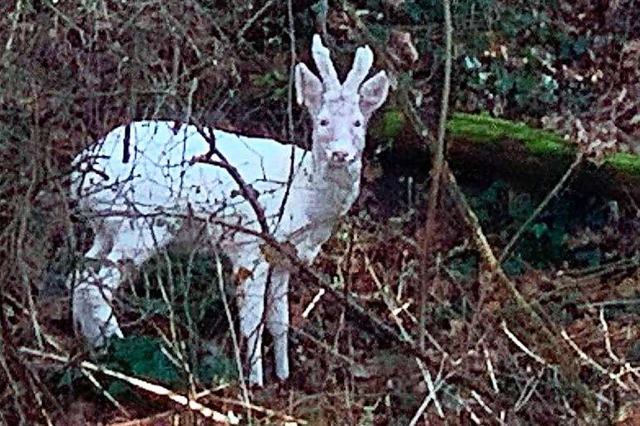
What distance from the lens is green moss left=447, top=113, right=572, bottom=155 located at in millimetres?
8570

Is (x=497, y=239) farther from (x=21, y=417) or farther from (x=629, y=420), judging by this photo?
(x=21, y=417)

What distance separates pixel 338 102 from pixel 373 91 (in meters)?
0.15

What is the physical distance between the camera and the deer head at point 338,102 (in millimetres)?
6477

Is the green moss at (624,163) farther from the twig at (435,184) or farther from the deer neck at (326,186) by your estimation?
the twig at (435,184)

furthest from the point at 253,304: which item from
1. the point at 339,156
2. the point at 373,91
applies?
the point at 373,91

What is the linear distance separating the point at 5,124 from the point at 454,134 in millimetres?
2588

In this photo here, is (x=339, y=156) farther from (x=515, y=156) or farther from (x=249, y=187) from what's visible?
(x=515, y=156)

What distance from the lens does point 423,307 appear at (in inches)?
194

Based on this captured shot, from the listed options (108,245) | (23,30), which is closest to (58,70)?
(23,30)

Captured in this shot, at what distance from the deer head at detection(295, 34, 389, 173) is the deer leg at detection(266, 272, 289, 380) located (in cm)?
52

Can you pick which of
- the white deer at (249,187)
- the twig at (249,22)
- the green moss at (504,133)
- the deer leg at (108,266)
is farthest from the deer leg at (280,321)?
the twig at (249,22)

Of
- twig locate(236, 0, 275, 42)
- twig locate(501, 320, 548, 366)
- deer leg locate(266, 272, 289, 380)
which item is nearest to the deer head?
deer leg locate(266, 272, 289, 380)

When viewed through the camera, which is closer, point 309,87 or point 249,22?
point 309,87

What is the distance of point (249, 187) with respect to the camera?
639 cm
